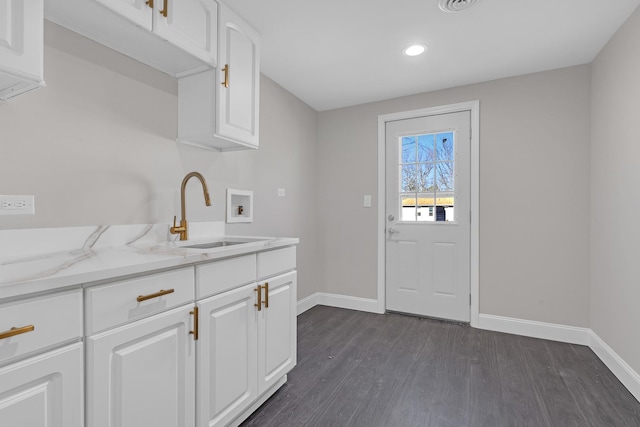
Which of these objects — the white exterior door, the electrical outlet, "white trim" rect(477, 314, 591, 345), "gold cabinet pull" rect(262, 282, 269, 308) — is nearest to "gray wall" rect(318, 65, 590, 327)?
"white trim" rect(477, 314, 591, 345)

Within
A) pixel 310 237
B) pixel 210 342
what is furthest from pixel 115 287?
pixel 310 237

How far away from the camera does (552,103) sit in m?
2.61

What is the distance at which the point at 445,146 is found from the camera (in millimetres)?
3039

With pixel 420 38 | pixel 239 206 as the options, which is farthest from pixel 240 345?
pixel 420 38

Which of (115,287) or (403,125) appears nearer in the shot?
(115,287)

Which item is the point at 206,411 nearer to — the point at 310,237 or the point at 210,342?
the point at 210,342

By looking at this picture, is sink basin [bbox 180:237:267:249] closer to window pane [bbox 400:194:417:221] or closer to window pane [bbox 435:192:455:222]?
Result: window pane [bbox 400:194:417:221]

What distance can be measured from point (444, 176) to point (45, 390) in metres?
3.06

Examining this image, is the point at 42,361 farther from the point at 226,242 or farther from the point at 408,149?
the point at 408,149

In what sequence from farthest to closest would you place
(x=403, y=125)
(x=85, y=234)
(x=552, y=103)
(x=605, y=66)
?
(x=403, y=125) → (x=552, y=103) → (x=605, y=66) → (x=85, y=234)

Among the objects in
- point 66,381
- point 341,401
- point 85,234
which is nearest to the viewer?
point 66,381

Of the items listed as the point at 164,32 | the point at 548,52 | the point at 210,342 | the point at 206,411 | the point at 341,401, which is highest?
the point at 548,52

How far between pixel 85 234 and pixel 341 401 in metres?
1.57

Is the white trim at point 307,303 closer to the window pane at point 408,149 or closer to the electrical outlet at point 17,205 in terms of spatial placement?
the window pane at point 408,149
